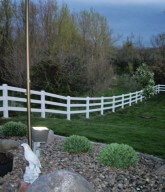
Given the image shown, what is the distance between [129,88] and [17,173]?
2512 cm

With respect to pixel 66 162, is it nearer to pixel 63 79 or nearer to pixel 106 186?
pixel 106 186

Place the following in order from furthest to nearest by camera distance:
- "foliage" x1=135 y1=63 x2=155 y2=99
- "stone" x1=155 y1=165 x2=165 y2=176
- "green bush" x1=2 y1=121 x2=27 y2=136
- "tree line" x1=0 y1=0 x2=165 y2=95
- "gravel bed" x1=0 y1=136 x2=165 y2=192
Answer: "foliage" x1=135 y1=63 x2=155 y2=99
"tree line" x1=0 y1=0 x2=165 y2=95
"green bush" x1=2 y1=121 x2=27 y2=136
"stone" x1=155 y1=165 x2=165 y2=176
"gravel bed" x1=0 y1=136 x2=165 y2=192

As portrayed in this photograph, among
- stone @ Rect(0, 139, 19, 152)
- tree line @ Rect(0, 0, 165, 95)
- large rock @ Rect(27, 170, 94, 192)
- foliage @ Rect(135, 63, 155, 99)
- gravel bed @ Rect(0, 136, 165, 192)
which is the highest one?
tree line @ Rect(0, 0, 165, 95)

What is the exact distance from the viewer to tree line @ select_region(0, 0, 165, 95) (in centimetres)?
1734

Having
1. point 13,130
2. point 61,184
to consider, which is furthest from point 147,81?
point 61,184

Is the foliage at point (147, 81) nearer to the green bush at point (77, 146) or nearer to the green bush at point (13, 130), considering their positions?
the green bush at point (13, 130)

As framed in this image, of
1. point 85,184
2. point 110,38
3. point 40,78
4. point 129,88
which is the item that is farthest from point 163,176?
point 129,88

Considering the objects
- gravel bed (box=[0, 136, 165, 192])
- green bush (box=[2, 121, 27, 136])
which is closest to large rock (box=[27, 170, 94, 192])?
gravel bed (box=[0, 136, 165, 192])

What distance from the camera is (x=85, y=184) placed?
3904 millimetres

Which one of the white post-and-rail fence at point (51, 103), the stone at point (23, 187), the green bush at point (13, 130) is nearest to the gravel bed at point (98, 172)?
the stone at point (23, 187)

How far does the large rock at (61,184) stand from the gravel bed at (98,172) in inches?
61.4

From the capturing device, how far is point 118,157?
20.2 feet

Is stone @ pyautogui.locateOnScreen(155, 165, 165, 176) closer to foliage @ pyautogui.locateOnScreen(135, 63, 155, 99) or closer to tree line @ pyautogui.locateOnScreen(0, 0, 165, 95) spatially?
tree line @ pyautogui.locateOnScreen(0, 0, 165, 95)

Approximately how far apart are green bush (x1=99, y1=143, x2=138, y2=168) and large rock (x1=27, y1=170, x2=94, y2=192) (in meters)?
2.27
